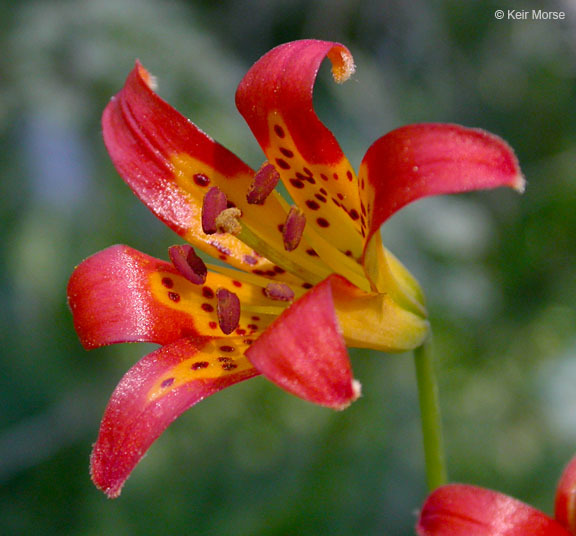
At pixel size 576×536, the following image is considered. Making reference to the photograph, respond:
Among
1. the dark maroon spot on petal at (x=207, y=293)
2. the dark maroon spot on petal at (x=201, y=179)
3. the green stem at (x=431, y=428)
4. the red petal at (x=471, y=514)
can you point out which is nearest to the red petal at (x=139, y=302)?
the dark maroon spot on petal at (x=207, y=293)

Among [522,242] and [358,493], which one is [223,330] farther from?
[522,242]

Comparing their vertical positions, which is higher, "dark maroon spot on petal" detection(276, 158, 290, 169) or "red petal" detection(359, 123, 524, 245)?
"red petal" detection(359, 123, 524, 245)

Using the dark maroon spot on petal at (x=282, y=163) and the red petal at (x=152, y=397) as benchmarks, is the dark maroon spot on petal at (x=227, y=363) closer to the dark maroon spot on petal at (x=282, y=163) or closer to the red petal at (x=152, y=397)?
the red petal at (x=152, y=397)

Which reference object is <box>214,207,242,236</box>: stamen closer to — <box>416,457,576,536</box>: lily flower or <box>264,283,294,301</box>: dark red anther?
<box>264,283,294,301</box>: dark red anther

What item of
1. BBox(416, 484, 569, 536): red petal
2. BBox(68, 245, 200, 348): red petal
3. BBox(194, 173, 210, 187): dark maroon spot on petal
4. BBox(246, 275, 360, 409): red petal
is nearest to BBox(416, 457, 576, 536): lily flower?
BBox(416, 484, 569, 536): red petal

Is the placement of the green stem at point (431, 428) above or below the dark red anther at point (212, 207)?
below

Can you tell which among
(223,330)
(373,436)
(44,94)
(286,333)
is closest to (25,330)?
(44,94)
